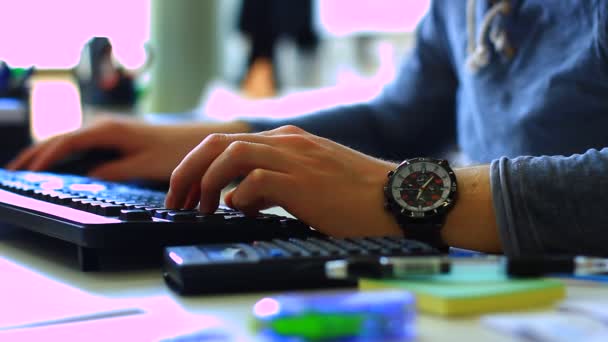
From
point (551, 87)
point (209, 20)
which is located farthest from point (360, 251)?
point (209, 20)

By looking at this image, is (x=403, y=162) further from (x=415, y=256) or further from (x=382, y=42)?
(x=382, y=42)

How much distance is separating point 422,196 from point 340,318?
30 cm

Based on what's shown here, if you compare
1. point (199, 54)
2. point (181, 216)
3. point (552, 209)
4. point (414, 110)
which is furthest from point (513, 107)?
point (199, 54)

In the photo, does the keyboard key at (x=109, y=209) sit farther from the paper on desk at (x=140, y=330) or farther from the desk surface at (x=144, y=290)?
the paper on desk at (x=140, y=330)

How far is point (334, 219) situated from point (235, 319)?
22 cm

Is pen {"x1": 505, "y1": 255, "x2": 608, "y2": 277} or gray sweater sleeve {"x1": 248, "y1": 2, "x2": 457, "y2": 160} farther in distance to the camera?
gray sweater sleeve {"x1": 248, "y1": 2, "x2": 457, "y2": 160}

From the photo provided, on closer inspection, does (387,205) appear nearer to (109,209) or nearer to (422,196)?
(422,196)

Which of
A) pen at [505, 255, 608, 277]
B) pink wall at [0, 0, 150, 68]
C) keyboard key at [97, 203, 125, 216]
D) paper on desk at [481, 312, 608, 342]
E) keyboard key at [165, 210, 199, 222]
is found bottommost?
paper on desk at [481, 312, 608, 342]

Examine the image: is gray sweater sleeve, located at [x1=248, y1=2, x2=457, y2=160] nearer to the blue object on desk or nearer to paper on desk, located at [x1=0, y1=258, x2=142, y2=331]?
paper on desk, located at [x1=0, y1=258, x2=142, y2=331]

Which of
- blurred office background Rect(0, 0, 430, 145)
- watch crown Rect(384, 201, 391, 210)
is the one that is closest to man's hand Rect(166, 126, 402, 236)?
watch crown Rect(384, 201, 391, 210)

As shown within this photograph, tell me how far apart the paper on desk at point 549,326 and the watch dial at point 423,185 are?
233 millimetres

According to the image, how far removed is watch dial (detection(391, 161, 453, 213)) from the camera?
0.66 m

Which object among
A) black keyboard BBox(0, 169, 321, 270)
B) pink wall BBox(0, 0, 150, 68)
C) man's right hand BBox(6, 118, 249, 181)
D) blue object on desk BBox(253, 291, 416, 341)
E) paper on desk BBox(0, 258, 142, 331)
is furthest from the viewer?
pink wall BBox(0, 0, 150, 68)

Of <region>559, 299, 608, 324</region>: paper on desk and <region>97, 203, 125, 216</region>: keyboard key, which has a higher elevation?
<region>97, 203, 125, 216</region>: keyboard key
